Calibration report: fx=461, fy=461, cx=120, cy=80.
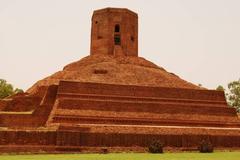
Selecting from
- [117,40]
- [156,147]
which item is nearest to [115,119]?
[156,147]

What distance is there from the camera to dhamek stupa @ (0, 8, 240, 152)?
74.6 ft

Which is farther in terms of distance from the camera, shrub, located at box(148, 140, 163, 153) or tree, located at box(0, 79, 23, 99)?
tree, located at box(0, 79, 23, 99)

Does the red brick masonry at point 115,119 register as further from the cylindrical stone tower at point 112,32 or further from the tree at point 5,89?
the tree at point 5,89

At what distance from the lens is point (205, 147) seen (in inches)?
910

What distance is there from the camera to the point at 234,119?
29.3 metres

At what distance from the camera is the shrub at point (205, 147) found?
75.6 ft

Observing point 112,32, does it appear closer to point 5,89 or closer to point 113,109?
point 113,109

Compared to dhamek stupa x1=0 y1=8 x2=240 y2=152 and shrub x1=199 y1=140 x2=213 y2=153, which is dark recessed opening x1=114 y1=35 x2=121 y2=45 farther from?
shrub x1=199 y1=140 x2=213 y2=153

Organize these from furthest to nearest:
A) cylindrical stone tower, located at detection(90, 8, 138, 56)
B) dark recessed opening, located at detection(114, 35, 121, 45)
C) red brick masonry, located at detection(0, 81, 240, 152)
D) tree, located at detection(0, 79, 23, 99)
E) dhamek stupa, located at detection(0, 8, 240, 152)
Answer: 1. tree, located at detection(0, 79, 23, 99)
2. dark recessed opening, located at detection(114, 35, 121, 45)
3. cylindrical stone tower, located at detection(90, 8, 138, 56)
4. dhamek stupa, located at detection(0, 8, 240, 152)
5. red brick masonry, located at detection(0, 81, 240, 152)

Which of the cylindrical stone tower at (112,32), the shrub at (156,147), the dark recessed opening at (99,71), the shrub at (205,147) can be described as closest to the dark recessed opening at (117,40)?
the cylindrical stone tower at (112,32)

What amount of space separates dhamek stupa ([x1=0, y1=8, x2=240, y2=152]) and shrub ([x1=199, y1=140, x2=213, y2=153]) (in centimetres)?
110

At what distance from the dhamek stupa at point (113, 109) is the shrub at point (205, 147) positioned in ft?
3.60

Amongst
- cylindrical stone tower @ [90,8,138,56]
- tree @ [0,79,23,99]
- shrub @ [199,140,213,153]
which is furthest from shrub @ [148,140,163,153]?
tree @ [0,79,23,99]

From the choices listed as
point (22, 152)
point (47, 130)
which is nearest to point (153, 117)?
point (47, 130)
